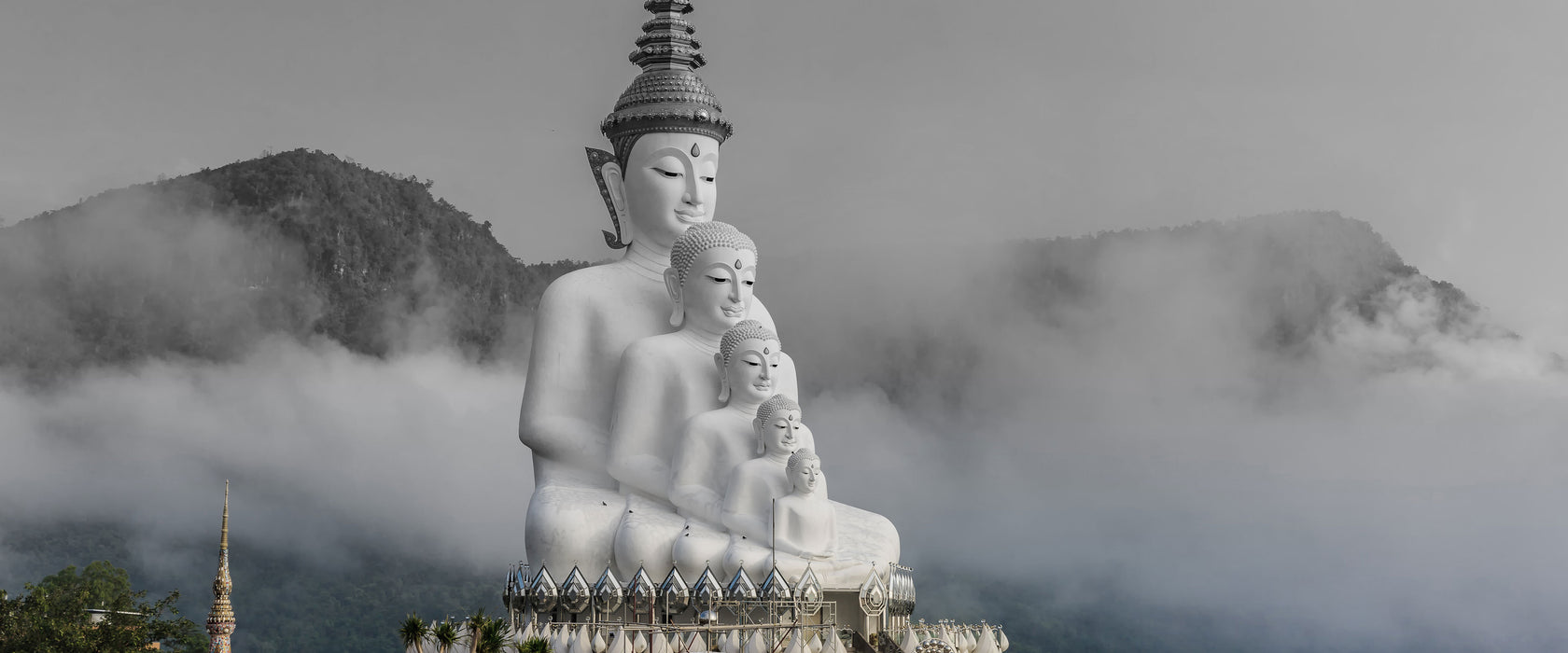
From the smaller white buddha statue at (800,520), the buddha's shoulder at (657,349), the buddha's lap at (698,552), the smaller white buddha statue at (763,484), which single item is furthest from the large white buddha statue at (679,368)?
the smaller white buddha statue at (800,520)

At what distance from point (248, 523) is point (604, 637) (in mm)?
24678

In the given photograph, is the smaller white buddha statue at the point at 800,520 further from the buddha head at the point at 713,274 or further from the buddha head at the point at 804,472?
the buddha head at the point at 713,274

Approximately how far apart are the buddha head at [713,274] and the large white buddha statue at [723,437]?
0.48 metres

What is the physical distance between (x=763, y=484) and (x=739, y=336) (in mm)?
1547

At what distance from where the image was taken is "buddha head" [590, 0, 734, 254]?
19781 mm

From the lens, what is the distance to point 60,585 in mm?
31984

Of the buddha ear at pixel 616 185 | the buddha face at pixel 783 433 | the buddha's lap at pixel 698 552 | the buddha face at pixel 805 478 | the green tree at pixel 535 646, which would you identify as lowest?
the green tree at pixel 535 646

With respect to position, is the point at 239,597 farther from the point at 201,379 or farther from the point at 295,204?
the point at 295,204

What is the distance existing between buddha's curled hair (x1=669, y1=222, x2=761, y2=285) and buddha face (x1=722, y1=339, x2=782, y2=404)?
1.12m

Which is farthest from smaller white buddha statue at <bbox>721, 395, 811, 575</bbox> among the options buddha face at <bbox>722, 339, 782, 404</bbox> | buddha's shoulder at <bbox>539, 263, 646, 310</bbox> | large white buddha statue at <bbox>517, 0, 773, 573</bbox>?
buddha's shoulder at <bbox>539, 263, 646, 310</bbox>

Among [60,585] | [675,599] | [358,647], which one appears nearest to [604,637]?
[675,599]

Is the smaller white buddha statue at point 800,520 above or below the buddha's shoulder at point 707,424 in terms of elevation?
below

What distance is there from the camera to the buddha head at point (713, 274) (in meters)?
18.8

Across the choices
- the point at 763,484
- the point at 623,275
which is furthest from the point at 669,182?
the point at 763,484
